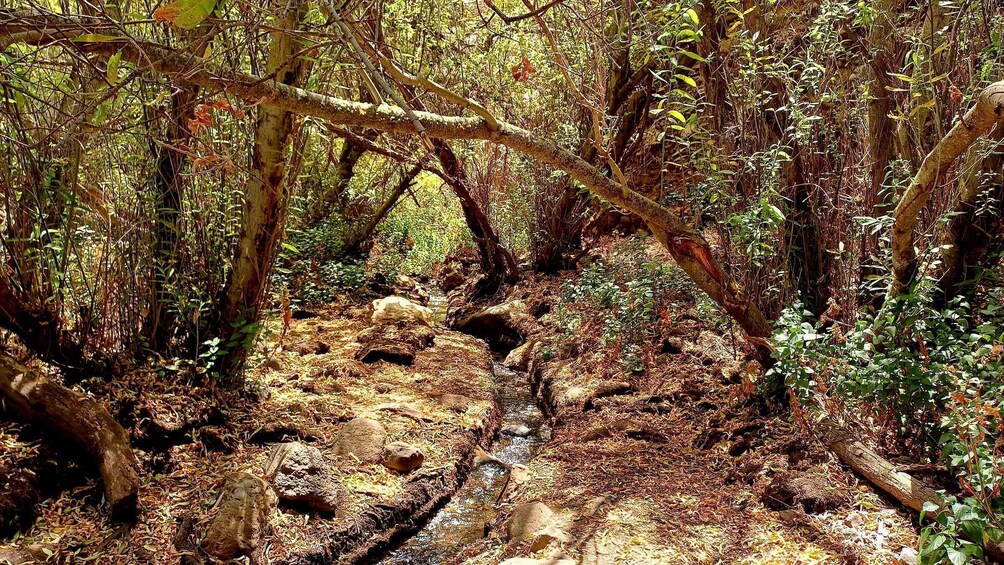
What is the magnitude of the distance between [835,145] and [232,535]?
425 centimetres

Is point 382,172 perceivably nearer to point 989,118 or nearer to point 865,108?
point 865,108

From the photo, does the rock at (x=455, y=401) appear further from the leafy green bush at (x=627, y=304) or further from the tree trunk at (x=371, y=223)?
the tree trunk at (x=371, y=223)

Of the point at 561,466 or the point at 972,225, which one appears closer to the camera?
the point at 972,225

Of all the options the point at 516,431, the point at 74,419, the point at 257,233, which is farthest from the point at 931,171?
the point at 74,419

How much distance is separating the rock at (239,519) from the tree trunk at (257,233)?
1168 millimetres

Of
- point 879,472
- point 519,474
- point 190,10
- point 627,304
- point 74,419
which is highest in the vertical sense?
point 190,10

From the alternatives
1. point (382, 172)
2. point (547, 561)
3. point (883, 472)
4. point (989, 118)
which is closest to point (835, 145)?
point (989, 118)

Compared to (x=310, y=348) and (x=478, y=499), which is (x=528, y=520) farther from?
(x=310, y=348)

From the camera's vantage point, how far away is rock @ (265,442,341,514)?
372 centimetres

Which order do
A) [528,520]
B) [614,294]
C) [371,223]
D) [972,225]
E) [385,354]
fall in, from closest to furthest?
[972,225]
[528,520]
[614,294]
[385,354]
[371,223]

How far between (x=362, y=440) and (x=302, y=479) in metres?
0.76

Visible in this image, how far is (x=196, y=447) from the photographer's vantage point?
397 centimetres

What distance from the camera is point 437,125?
352 cm

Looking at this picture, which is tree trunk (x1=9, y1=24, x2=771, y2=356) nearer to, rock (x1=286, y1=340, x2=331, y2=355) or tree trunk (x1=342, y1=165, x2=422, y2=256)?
rock (x1=286, y1=340, x2=331, y2=355)
